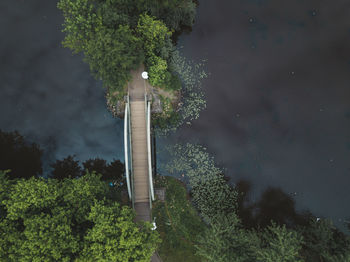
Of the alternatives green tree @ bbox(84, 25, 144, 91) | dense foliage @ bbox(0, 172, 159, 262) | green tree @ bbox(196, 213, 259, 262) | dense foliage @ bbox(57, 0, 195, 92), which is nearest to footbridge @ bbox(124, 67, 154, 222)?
dense foliage @ bbox(57, 0, 195, 92)

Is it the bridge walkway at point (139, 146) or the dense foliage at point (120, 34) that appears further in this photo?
the bridge walkway at point (139, 146)

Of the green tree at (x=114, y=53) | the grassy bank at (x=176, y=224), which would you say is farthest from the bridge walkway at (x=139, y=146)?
the green tree at (x=114, y=53)

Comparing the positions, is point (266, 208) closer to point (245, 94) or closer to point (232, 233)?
point (232, 233)

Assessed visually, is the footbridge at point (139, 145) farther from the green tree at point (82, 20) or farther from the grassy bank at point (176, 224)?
the green tree at point (82, 20)

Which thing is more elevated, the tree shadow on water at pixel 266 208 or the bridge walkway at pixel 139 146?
the bridge walkway at pixel 139 146

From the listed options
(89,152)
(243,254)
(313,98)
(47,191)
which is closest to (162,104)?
(89,152)

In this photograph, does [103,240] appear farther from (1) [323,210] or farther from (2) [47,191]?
(1) [323,210]
